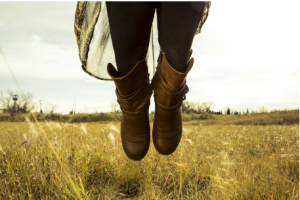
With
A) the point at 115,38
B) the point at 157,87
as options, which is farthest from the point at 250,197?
the point at 115,38

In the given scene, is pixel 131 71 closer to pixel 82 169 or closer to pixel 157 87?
pixel 157 87

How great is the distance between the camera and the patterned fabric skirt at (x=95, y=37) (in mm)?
1513

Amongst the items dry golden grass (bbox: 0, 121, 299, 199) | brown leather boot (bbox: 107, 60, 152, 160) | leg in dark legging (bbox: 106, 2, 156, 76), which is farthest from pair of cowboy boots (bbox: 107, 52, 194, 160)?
dry golden grass (bbox: 0, 121, 299, 199)

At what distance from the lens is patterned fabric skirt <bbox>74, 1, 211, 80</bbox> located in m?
1.51

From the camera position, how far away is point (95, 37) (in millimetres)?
1803

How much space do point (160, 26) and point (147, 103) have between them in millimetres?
588

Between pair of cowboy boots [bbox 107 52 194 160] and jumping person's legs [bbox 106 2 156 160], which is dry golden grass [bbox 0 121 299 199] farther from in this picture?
jumping person's legs [bbox 106 2 156 160]

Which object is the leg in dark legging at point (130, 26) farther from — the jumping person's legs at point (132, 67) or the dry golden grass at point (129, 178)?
the dry golden grass at point (129, 178)

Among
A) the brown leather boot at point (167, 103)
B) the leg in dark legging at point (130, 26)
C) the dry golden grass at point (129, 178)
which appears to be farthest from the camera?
the dry golden grass at point (129, 178)

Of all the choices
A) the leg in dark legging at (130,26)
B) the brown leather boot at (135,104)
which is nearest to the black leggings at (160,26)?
the leg in dark legging at (130,26)

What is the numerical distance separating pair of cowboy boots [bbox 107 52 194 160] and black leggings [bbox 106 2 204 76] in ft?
0.27

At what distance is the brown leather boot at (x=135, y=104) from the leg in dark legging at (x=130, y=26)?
0.11m

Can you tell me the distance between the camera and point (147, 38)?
1.29 m

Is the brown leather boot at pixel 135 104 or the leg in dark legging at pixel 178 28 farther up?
the leg in dark legging at pixel 178 28
